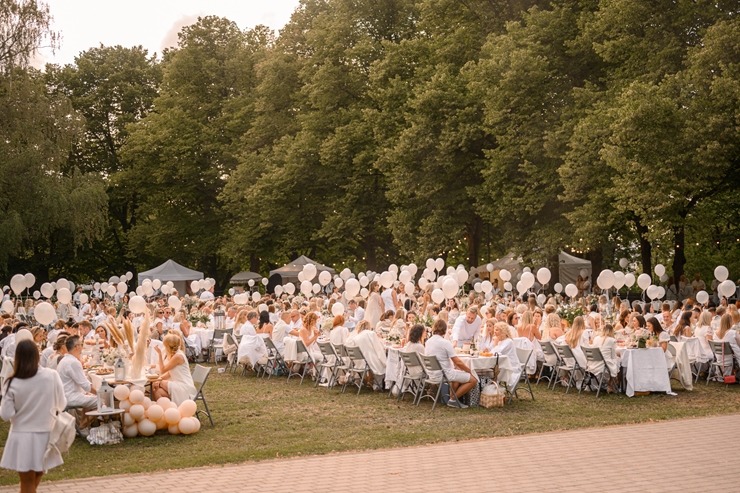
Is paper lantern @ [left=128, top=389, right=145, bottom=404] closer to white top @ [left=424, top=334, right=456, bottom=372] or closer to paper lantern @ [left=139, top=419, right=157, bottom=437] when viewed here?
paper lantern @ [left=139, top=419, right=157, bottom=437]

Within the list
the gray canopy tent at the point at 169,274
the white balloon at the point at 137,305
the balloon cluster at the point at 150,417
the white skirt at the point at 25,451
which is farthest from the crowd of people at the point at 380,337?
the gray canopy tent at the point at 169,274

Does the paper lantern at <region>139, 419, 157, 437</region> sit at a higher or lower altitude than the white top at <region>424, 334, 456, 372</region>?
lower

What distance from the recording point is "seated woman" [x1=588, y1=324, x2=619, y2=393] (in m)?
15.4

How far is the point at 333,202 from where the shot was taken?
40906mm

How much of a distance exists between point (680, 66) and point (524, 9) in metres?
9.13

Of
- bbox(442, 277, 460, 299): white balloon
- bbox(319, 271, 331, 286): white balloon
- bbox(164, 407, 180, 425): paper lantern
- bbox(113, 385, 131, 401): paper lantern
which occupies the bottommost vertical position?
bbox(164, 407, 180, 425): paper lantern

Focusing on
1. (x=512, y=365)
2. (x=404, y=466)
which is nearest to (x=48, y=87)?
(x=512, y=365)

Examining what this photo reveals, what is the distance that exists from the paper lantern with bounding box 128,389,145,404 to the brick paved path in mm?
2591

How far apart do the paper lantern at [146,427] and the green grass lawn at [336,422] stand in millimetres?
104

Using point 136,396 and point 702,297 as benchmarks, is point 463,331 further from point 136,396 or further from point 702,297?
point 702,297

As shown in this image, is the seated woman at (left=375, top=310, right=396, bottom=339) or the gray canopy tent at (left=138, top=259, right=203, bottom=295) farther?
the gray canopy tent at (left=138, top=259, right=203, bottom=295)

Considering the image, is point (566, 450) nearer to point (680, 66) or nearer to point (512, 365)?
point (512, 365)

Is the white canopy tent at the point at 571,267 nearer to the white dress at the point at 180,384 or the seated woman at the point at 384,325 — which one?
the seated woman at the point at 384,325

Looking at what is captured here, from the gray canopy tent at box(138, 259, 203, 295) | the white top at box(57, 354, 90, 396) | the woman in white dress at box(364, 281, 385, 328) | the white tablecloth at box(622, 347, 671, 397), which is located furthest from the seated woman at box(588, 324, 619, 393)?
the gray canopy tent at box(138, 259, 203, 295)
